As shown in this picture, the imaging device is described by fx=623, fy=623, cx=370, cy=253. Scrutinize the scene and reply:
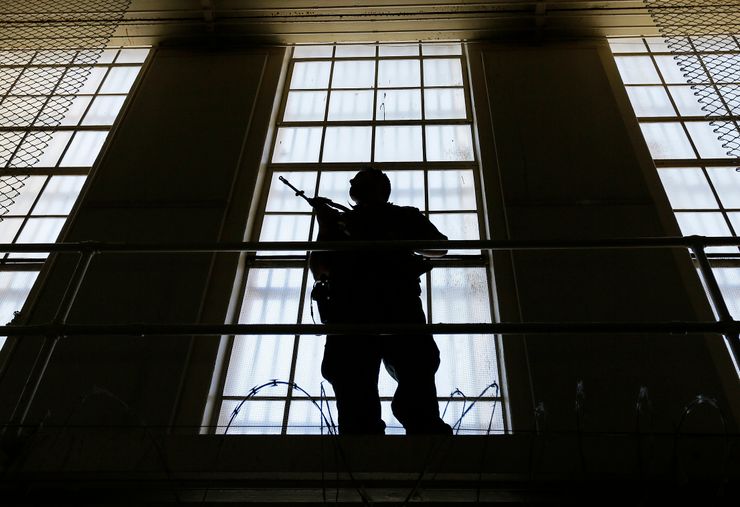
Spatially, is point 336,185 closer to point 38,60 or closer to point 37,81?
point 37,81

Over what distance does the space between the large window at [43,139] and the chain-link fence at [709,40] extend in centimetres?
437

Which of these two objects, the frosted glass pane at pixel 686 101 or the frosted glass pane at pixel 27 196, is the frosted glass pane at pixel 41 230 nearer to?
the frosted glass pane at pixel 27 196

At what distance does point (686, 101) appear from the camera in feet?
16.0

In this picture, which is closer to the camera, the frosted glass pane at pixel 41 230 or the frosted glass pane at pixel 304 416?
the frosted glass pane at pixel 304 416

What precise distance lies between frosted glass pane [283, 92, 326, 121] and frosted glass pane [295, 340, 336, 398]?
2189mm

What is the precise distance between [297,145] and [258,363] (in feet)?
6.45

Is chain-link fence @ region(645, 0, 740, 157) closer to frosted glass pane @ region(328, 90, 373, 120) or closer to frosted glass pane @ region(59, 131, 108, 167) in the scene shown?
frosted glass pane @ region(328, 90, 373, 120)

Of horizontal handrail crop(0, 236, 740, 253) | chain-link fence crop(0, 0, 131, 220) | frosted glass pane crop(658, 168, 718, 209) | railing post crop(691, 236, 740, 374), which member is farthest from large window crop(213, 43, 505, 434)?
chain-link fence crop(0, 0, 131, 220)

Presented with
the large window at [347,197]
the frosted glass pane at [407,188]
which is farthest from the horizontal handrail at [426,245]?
the frosted glass pane at [407,188]

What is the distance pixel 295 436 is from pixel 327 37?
4420 millimetres

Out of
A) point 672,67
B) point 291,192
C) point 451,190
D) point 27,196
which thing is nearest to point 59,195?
point 27,196

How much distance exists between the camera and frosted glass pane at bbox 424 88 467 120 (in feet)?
16.1

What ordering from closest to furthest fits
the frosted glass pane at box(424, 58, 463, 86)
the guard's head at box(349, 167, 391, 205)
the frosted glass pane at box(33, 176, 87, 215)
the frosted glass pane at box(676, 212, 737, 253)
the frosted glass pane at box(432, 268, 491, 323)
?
1. the guard's head at box(349, 167, 391, 205)
2. the frosted glass pane at box(432, 268, 491, 323)
3. the frosted glass pane at box(676, 212, 737, 253)
4. the frosted glass pane at box(33, 176, 87, 215)
5. the frosted glass pane at box(424, 58, 463, 86)

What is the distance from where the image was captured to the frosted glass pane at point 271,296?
11.9 feet
